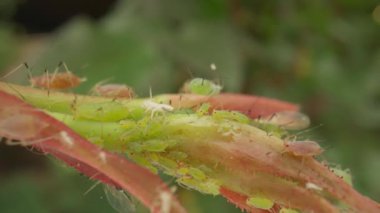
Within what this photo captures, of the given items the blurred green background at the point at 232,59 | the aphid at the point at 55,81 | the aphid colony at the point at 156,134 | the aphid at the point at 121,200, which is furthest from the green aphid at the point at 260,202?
the blurred green background at the point at 232,59

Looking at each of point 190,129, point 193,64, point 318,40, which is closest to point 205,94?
point 190,129

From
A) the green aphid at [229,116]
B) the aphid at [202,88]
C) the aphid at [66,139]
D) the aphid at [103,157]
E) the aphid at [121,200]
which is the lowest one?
the aphid at [121,200]

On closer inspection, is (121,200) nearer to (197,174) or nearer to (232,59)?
(197,174)

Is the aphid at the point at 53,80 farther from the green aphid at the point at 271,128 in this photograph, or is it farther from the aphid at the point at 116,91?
the green aphid at the point at 271,128

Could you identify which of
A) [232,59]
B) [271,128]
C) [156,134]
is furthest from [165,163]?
[232,59]

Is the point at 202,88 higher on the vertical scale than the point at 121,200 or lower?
higher

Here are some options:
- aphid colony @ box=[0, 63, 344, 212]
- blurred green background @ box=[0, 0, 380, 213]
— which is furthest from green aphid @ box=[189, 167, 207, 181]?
blurred green background @ box=[0, 0, 380, 213]

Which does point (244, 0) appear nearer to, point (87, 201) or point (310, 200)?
point (87, 201)
